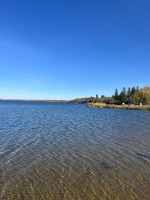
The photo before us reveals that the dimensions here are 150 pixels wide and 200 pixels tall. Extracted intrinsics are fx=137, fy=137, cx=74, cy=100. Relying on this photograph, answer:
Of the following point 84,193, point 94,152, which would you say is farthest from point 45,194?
point 94,152

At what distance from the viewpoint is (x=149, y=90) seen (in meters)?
100

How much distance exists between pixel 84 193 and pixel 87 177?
4.31ft

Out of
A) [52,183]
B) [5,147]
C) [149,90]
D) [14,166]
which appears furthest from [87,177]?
[149,90]

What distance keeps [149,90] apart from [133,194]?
108m

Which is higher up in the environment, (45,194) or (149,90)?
(149,90)

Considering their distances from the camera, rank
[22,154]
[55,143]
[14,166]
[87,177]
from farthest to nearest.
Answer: [55,143]
[22,154]
[14,166]
[87,177]

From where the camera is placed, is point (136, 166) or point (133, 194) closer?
point (133, 194)

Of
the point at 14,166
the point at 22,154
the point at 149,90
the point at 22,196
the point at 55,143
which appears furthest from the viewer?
the point at 149,90

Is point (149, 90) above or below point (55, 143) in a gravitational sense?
above

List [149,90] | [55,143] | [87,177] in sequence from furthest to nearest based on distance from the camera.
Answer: [149,90] < [55,143] < [87,177]

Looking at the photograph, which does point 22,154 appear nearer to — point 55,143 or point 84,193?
point 55,143

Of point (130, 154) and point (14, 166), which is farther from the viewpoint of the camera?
point (130, 154)

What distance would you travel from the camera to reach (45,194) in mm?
5766

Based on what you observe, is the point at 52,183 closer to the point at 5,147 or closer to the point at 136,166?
the point at 136,166
